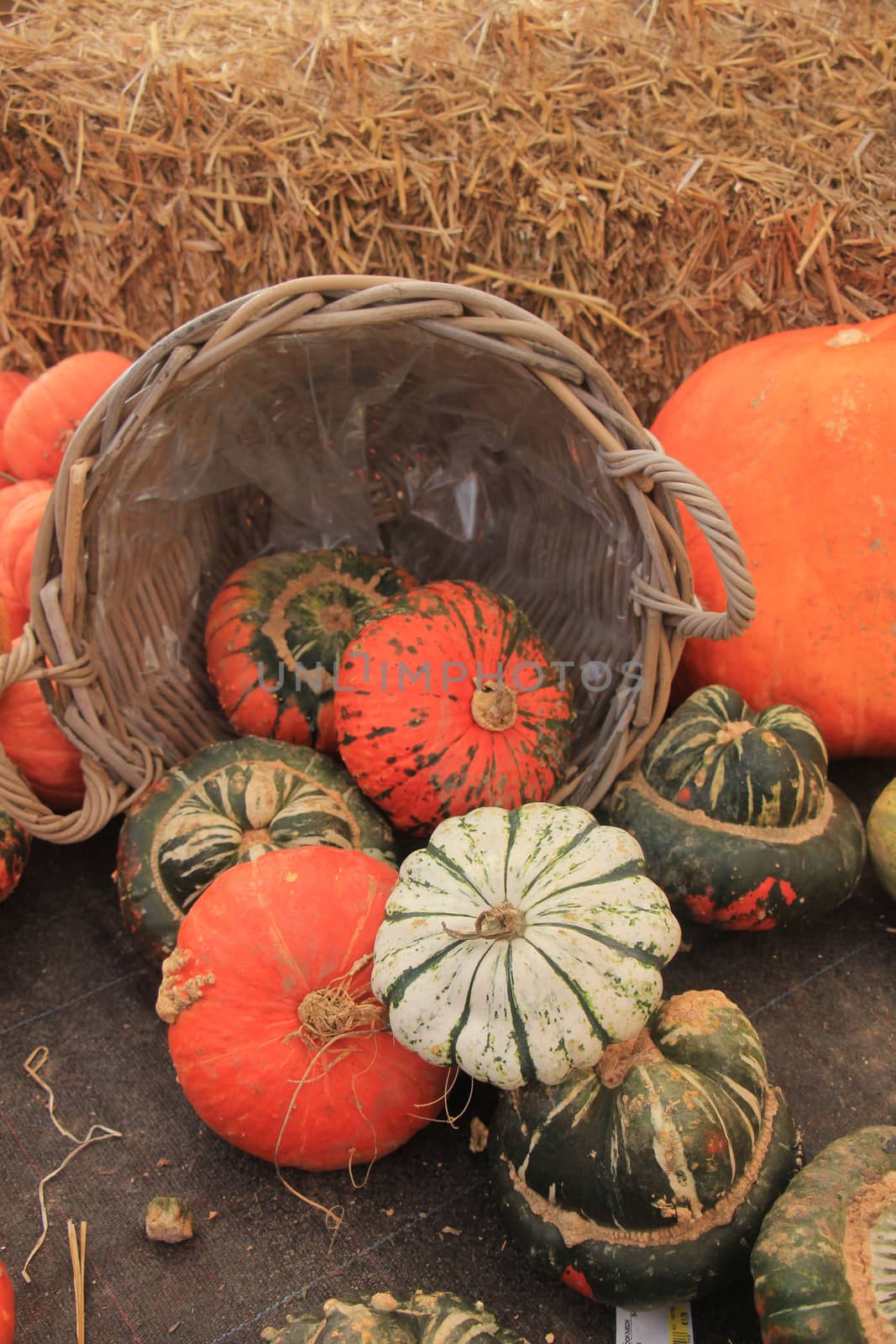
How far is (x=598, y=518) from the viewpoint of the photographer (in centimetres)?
180

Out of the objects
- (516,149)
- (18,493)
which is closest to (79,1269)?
(18,493)

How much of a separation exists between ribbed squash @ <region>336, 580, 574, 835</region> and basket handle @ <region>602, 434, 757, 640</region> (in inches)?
13.9

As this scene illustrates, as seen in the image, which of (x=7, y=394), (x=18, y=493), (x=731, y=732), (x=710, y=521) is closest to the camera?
(x=710, y=521)

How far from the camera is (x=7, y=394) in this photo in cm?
259

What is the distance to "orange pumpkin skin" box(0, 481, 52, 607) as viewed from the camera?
6.95 ft

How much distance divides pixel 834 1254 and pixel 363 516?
159 cm

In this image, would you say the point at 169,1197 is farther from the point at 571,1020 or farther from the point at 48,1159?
the point at 571,1020

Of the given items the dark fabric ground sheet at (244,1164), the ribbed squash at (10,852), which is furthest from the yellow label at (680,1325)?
the ribbed squash at (10,852)

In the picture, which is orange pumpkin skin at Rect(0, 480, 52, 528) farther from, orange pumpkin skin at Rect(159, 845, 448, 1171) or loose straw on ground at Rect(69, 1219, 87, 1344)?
loose straw on ground at Rect(69, 1219, 87, 1344)

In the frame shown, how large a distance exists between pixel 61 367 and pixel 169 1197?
190cm

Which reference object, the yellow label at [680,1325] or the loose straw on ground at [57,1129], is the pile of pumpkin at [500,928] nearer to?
the yellow label at [680,1325]

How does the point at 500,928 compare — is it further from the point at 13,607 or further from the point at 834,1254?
the point at 13,607

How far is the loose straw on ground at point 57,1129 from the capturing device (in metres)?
1.35

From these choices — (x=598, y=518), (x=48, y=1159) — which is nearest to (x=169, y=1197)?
(x=48, y=1159)
